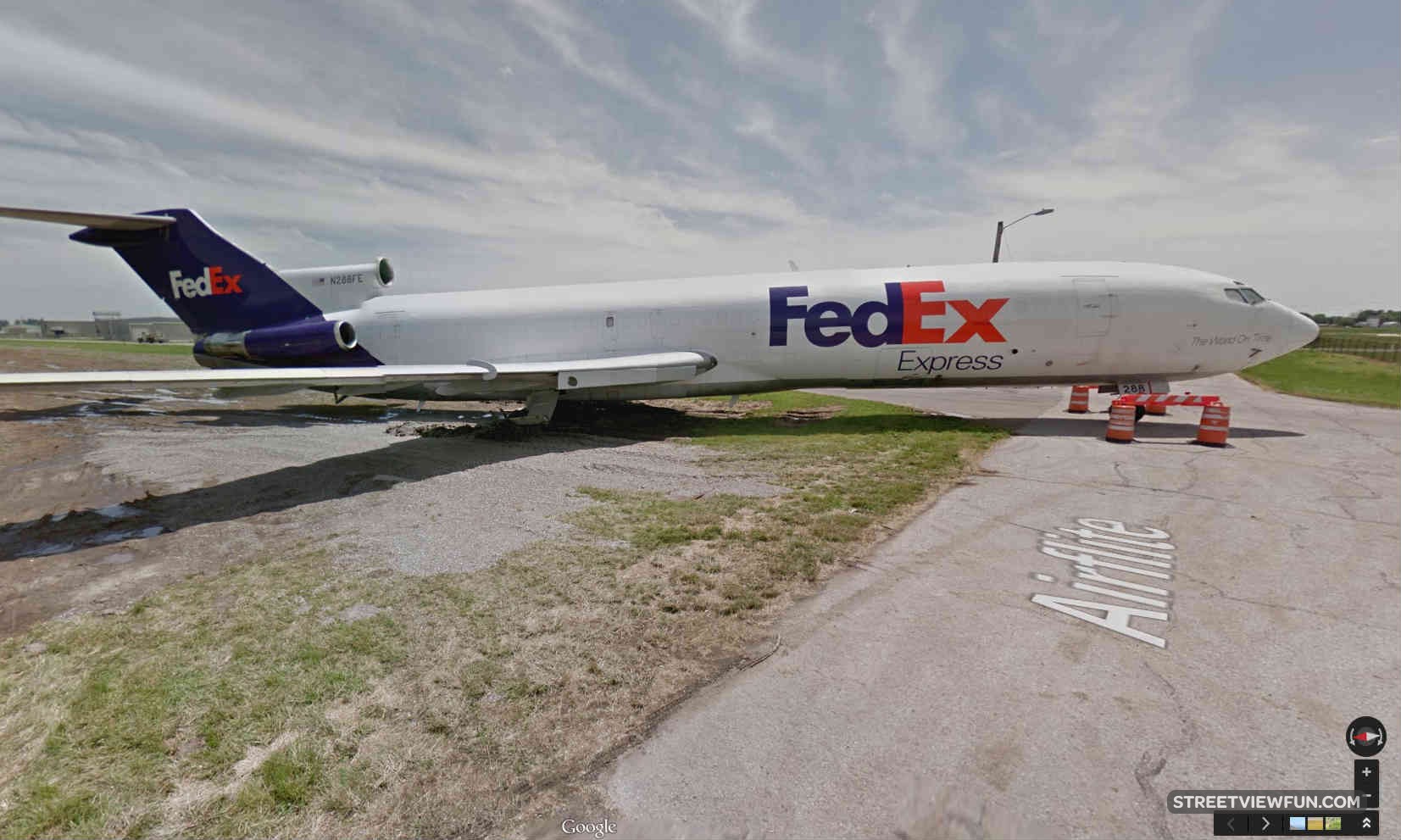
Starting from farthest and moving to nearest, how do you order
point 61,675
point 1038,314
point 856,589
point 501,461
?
point 1038,314 → point 501,461 → point 856,589 → point 61,675

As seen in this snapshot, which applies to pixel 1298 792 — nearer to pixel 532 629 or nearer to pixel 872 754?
pixel 872 754

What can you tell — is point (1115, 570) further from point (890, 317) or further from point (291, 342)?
point (291, 342)

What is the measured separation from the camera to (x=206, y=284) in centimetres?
1256

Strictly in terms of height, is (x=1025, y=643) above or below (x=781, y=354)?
below

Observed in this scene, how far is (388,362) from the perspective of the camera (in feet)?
40.9

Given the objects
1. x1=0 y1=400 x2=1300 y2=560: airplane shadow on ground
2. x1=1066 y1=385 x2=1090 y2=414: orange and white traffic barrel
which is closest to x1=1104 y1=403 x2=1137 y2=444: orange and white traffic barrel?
x1=0 y1=400 x2=1300 y2=560: airplane shadow on ground


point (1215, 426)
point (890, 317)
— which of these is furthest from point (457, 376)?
point (1215, 426)

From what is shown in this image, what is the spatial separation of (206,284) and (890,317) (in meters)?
16.4

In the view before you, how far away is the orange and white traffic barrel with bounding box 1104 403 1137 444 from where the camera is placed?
31.8 feet

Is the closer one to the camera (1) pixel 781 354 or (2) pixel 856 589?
(2) pixel 856 589

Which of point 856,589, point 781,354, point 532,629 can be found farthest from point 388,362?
A: point 856,589

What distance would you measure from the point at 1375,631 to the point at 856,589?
137 inches

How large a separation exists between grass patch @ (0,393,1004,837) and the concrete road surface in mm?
457

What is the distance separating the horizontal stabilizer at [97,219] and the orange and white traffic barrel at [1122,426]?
66.0ft
